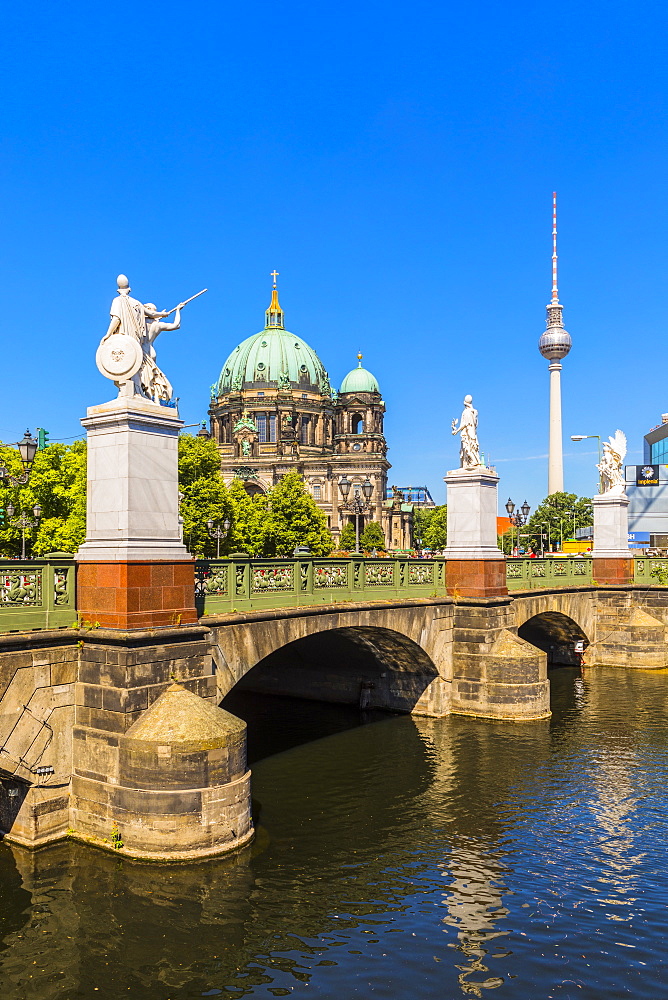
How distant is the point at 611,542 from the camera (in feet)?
120

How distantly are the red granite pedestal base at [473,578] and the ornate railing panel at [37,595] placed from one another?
1361 cm

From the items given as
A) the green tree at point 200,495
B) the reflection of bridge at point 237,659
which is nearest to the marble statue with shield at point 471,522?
the reflection of bridge at point 237,659

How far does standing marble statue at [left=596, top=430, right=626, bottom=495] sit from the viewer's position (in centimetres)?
3741

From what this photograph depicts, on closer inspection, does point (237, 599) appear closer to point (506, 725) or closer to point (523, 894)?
point (523, 894)

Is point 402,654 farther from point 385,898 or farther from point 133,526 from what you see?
point 133,526

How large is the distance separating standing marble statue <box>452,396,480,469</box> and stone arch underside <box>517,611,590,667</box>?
1245cm

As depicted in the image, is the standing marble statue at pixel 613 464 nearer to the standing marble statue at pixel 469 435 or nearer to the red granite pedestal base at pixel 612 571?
the red granite pedestal base at pixel 612 571

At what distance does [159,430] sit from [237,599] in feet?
14.4

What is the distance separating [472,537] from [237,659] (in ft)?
35.1

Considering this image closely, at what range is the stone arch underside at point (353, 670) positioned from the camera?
80.2 feet

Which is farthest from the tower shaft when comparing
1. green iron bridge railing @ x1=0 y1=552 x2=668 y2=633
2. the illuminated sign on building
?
green iron bridge railing @ x1=0 y1=552 x2=668 y2=633

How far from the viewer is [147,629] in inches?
553

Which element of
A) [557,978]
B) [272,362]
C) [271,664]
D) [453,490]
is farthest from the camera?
[272,362]

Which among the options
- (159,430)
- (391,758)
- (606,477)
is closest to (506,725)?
(391,758)
